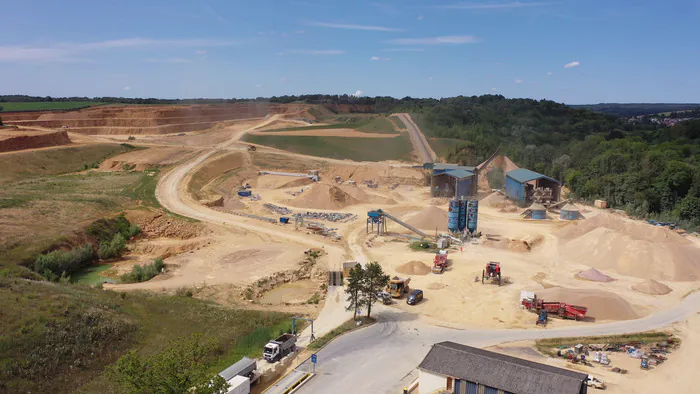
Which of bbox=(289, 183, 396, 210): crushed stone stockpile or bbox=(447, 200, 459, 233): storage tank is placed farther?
bbox=(289, 183, 396, 210): crushed stone stockpile

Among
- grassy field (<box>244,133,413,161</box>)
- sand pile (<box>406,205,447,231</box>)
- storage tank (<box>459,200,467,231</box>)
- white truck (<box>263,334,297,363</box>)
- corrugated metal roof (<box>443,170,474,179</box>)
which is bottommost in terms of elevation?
white truck (<box>263,334,297,363</box>)

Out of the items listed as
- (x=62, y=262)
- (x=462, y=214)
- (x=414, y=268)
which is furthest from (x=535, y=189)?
(x=62, y=262)

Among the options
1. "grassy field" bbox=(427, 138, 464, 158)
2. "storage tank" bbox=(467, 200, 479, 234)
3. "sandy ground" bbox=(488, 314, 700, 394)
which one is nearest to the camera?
"sandy ground" bbox=(488, 314, 700, 394)

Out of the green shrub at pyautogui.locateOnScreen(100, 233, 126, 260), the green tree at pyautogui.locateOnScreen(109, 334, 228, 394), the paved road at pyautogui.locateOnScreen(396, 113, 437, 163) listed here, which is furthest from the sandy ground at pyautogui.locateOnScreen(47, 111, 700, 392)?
the paved road at pyautogui.locateOnScreen(396, 113, 437, 163)

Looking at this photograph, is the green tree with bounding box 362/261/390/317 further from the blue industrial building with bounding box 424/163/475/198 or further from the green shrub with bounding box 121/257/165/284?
the blue industrial building with bounding box 424/163/475/198

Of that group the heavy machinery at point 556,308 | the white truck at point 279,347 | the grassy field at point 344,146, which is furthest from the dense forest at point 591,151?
the white truck at point 279,347

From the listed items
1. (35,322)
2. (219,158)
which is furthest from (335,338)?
(219,158)
